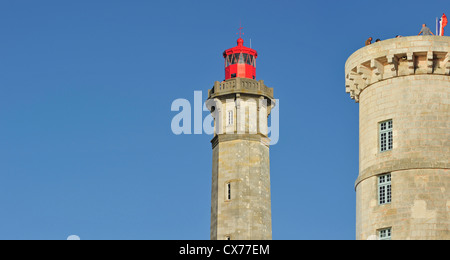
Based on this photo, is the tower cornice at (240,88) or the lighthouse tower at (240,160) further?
the tower cornice at (240,88)

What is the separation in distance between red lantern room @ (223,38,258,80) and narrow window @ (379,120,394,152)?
3390 cm

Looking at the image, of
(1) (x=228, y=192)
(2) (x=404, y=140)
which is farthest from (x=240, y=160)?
(2) (x=404, y=140)

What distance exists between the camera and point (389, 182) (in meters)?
52.2

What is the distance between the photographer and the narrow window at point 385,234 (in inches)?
2022

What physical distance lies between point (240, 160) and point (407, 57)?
29313mm

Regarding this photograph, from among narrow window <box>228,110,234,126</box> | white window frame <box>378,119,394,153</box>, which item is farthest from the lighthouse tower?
white window frame <box>378,119,394,153</box>

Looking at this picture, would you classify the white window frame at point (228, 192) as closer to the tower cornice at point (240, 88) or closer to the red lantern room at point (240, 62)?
the tower cornice at point (240, 88)

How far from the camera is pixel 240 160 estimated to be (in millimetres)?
80750

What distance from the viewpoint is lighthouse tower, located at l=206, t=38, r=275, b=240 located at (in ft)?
261

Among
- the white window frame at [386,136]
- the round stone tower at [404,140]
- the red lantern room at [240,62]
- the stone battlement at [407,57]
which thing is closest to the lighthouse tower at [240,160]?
the red lantern room at [240,62]

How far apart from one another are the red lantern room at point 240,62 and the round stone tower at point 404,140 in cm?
3228

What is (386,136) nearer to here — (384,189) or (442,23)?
(384,189)
